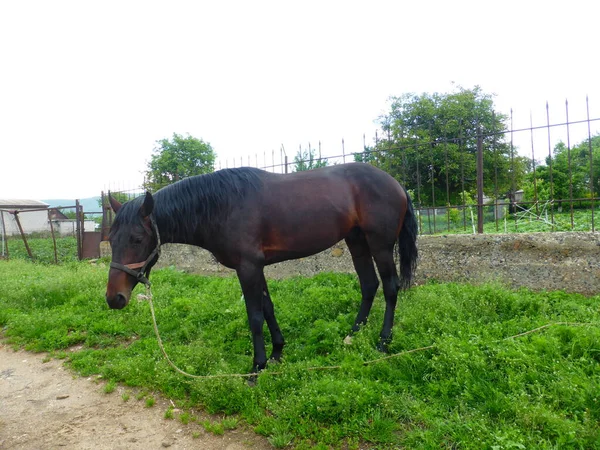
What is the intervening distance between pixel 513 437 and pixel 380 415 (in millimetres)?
813

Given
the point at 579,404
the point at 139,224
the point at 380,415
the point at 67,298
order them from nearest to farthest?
the point at 579,404 < the point at 380,415 < the point at 139,224 < the point at 67,298

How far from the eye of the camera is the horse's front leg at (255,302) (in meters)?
3.44

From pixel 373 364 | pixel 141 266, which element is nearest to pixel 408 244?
pixel 373 364

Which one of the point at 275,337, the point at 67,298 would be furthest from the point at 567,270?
the point at 67,298

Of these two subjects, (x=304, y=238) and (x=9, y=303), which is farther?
(x=9, y=303)

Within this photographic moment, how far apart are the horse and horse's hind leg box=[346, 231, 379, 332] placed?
219 millimetres

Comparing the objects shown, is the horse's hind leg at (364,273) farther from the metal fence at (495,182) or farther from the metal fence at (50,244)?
the metal fence at (50,244)

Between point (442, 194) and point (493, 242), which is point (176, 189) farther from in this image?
point (442, 194)

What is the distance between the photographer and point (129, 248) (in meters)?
3.33

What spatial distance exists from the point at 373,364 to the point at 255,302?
1217 millimetres

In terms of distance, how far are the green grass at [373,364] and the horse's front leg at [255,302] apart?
192 millimetres

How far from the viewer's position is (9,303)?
6.23m

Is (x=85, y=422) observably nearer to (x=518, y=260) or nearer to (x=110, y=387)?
(x=110, y=387)

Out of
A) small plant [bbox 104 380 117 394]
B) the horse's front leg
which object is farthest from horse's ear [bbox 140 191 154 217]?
small plant [bbox 104 380 117 394]
